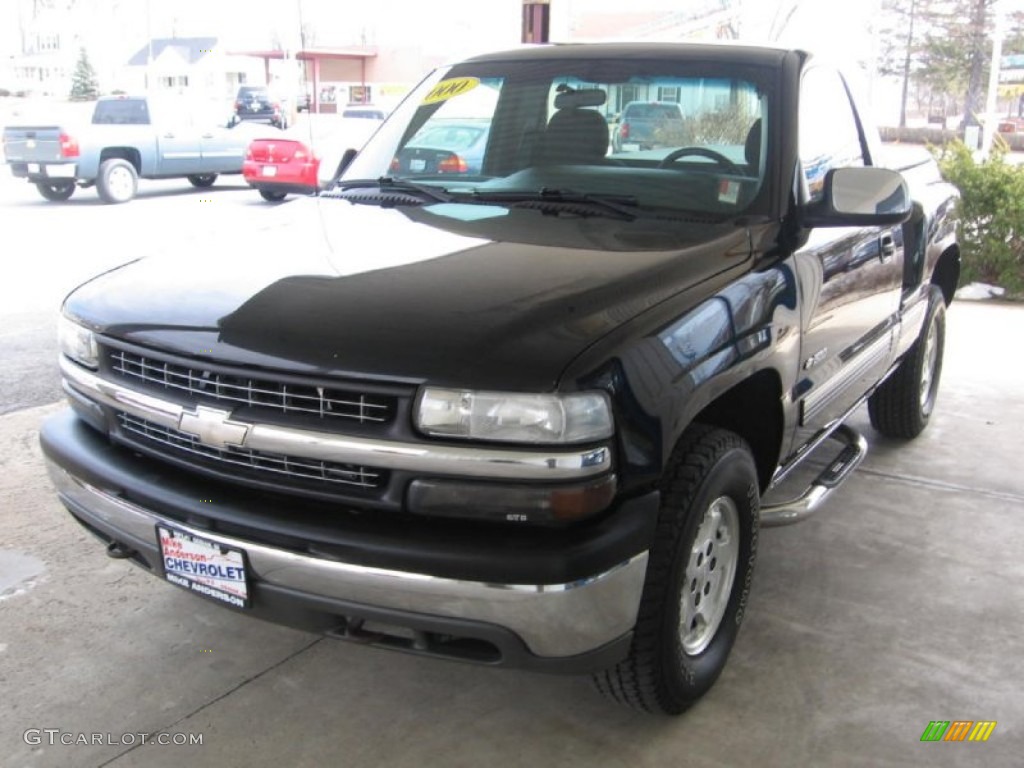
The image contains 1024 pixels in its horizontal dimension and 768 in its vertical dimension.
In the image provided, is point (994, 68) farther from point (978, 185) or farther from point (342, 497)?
point (342, 497)

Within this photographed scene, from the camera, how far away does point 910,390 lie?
505 centimetres

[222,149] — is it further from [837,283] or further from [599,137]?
[837,283]

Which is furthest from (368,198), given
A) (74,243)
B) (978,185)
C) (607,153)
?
(74,243)

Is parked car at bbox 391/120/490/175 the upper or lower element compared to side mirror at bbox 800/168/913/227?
upper

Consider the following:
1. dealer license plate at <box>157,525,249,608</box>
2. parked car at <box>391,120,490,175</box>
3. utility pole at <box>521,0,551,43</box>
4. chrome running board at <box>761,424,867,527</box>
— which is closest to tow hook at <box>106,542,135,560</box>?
dealer license plate at <box>157,525,249,608</box>

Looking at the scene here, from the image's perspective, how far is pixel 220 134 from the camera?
18.4 metres

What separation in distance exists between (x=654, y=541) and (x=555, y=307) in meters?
0.61

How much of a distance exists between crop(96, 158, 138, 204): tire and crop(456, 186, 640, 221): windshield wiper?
14.4 metres

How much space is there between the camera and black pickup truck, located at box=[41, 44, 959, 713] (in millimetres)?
2203

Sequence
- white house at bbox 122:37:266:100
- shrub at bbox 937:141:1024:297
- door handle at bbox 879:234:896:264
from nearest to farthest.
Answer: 1. door handle at bbox 879:234:896:264
2. shrub at bbox 937:141:1024:297
3. white house at bbox 122:37:266:100

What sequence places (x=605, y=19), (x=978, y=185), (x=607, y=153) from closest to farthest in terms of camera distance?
1. (x=607, y=153)
2. (x=978, y=185)
3. (x=605, y=19)

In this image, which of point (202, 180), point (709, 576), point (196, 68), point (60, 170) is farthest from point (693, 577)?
point (196, 68)

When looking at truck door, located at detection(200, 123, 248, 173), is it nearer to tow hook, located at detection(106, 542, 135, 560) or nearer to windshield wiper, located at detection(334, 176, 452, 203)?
windshield wiper, located at detection(334, 176, 452, 203)

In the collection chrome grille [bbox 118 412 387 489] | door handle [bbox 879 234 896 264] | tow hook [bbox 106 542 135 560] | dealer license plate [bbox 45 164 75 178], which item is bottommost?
tow hook [bbox 106 542 135 560]
